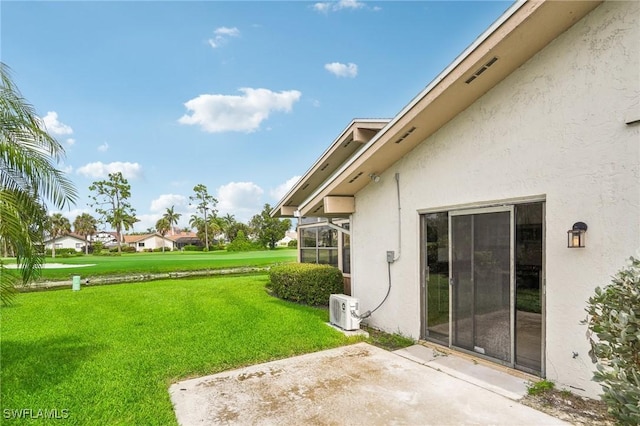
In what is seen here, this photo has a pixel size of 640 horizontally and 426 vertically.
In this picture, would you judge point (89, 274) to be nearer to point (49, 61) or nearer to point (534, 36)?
point (49, 61)

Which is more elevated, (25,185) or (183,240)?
(25,185)

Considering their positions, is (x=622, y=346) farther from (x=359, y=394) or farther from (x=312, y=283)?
(x=312, y=283)

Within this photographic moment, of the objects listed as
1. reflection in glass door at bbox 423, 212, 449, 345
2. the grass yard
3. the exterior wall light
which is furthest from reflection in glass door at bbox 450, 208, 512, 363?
the grass yard

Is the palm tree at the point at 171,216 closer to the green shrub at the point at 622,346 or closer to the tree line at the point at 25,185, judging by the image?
the tree line at the point at 25,185

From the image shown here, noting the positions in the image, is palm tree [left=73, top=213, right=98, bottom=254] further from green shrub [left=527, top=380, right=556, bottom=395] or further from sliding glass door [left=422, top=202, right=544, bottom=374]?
green shrub [left=527, top=380, right=556, bottom=395]

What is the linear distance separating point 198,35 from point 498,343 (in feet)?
37.5

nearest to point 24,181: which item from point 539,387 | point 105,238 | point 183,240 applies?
point 539,387

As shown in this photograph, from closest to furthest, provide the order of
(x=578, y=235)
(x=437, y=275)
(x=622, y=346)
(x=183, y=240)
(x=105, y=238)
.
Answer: (x=622, y=346), (x=578, y=235), (x=437, y=275), (x=105, y=238), (x=183, y=240)

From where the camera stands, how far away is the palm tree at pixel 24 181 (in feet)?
15.6

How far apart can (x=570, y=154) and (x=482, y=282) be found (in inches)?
95.7

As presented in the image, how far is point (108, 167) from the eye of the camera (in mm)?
55344

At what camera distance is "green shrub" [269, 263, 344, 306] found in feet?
36.1

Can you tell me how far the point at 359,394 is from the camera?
4719 mm

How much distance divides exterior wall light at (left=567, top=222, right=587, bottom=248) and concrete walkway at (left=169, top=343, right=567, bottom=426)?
7.04ft
